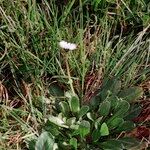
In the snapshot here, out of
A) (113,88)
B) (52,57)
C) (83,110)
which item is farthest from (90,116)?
(52,57)

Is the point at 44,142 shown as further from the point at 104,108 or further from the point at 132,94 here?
the point at 132,94

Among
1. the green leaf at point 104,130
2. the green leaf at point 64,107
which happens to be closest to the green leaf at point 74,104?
the green leaf at point 64,107

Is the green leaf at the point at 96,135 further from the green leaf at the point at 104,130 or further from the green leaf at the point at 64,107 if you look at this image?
the green leaf at the point at 64,107

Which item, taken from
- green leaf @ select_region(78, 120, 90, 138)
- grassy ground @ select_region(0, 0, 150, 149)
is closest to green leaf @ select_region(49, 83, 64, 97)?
grassy ground @ select_region(0, 0, 150, 149)

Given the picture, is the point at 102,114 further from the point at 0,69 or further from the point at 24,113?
the point at 0,69

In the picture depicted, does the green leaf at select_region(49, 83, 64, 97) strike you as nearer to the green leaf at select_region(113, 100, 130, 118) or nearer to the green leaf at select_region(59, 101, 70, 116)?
the green leaf at select_region(59, 101, 70, 116)
